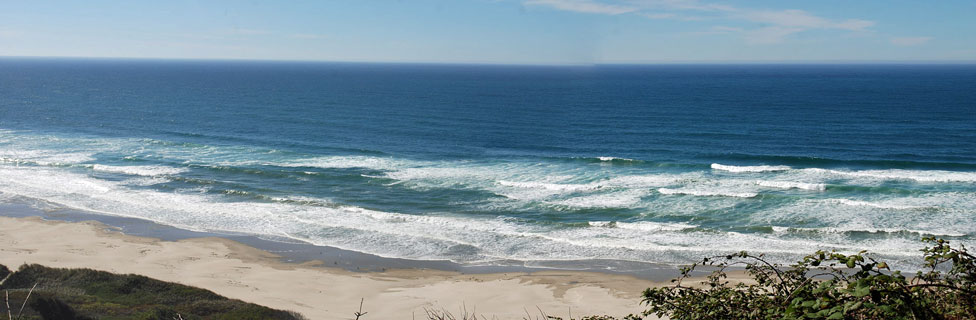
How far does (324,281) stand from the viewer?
25781 millimetres

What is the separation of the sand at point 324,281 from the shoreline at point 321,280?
4 centimetres

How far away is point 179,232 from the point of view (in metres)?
33.0

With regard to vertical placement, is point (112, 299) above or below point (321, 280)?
above

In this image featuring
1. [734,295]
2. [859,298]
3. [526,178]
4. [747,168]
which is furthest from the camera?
[747,168]

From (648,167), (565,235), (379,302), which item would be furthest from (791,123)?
(379,302)

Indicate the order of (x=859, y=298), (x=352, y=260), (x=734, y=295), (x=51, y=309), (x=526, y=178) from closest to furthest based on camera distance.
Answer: (x=859, y=298) → (x=734, y=295) → (x=51, y=309) → (x=352, y=260) → (x=526, y=178)

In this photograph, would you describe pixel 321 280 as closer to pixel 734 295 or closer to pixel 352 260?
pixel 352 260

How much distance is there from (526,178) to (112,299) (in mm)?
27197

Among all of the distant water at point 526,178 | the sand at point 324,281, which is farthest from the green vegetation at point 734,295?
the distant water at point 526,178

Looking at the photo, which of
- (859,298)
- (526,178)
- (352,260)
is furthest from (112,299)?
(526,178)

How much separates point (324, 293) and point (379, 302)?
2.43 metres

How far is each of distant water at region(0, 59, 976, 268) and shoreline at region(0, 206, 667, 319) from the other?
2.72 m

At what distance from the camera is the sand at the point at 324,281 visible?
22844 millimetres

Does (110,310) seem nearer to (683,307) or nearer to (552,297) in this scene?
(552,297)
